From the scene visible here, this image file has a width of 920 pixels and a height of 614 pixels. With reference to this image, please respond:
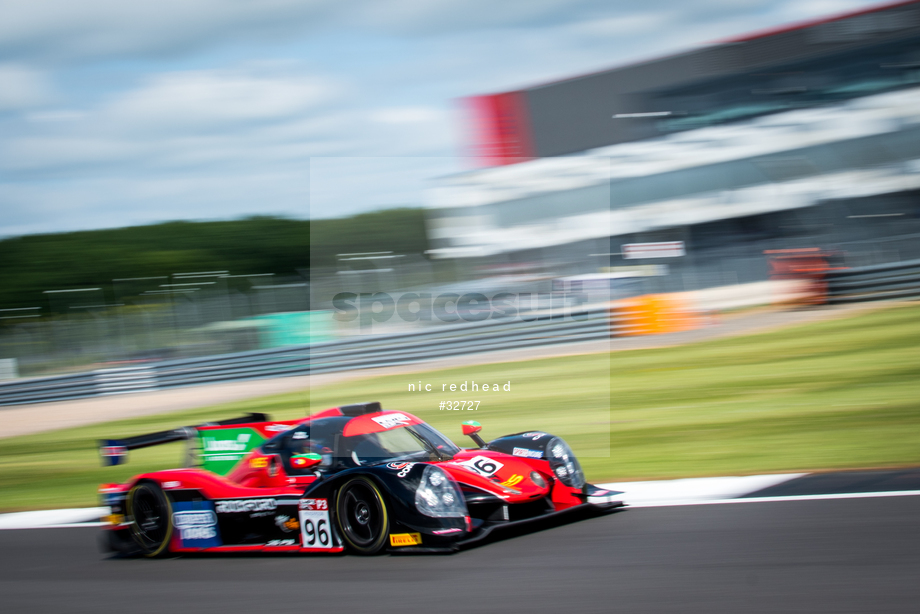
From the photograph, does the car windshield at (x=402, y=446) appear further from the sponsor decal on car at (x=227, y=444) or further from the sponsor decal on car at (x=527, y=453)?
the sponsor decal on car at (x=227, y=444)

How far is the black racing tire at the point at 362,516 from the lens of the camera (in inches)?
201

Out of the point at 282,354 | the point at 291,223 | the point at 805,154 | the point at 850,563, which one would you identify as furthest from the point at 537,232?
the point at 291,223

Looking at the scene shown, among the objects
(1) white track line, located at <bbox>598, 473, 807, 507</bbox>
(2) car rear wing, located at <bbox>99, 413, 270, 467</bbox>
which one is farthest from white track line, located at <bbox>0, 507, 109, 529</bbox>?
(1) white track line, located at <bbox>598, 473, 807, 507</bbox>

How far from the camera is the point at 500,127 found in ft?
63.5

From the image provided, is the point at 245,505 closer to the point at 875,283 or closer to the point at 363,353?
the point at 363,353

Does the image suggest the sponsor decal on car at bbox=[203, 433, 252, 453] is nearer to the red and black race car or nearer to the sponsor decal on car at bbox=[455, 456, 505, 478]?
the red and black race car

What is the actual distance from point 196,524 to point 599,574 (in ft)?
9.77

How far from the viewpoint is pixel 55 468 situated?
460 inches

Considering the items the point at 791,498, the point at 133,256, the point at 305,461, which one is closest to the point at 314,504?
the point at 305,461

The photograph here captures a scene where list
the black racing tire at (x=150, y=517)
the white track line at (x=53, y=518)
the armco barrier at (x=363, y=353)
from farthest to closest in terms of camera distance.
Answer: the armco barrier at (x=363, y=353) → the white track line at (x=53, y=518) → the black racing tire at (x=150, y=517)

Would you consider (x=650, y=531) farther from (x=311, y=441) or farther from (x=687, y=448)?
(x=687, y=448)

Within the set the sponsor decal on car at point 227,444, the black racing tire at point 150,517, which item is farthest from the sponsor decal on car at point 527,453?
the black racing tire at point 150,517

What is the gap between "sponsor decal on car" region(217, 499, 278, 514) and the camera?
5594mm

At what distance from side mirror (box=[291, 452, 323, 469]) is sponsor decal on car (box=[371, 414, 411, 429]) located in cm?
51
